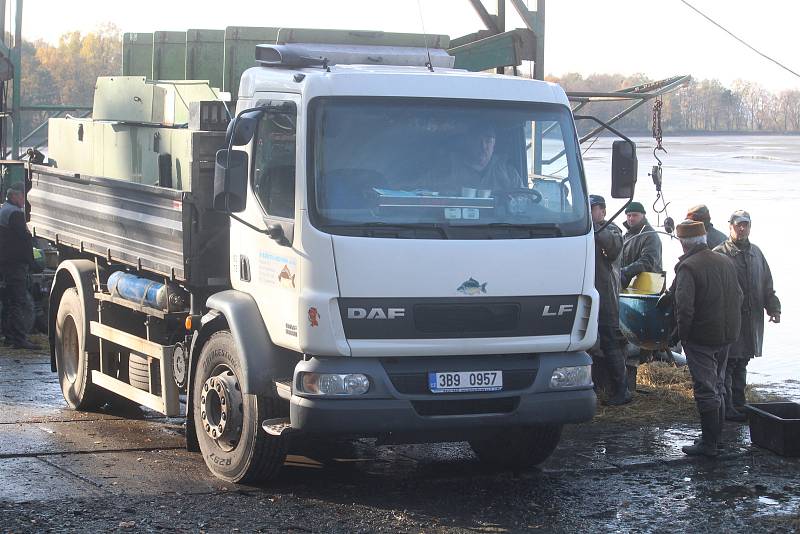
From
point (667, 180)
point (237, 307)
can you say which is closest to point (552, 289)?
point (237, 307)

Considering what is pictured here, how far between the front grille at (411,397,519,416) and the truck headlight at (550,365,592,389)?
0.29 meters

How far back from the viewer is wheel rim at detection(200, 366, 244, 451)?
26.6 ft

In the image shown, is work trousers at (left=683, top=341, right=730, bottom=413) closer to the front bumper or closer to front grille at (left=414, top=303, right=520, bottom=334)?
the front bumper

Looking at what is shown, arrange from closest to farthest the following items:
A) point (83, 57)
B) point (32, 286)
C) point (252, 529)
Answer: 1. point (252, 529)
2. point (32, 286)
3. point (83, 57)

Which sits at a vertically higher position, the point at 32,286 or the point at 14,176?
the point at 14,176

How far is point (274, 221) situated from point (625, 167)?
233 cm

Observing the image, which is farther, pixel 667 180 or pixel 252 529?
pixel 667 180

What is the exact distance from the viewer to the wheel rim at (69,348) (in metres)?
11.1

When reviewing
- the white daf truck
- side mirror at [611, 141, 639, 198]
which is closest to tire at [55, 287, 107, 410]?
the white daf truck

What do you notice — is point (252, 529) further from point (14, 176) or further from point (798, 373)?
point (14, 176)

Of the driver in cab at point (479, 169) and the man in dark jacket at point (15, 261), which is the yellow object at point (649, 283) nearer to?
the driver in cab at point (479, 169)

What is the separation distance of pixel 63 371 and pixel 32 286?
459 centimetres

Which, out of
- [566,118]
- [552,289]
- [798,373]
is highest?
[566,118]

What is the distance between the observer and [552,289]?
7758 mm
